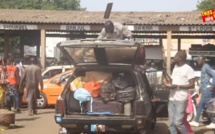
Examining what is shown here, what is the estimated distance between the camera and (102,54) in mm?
8508

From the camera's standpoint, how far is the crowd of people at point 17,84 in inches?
518

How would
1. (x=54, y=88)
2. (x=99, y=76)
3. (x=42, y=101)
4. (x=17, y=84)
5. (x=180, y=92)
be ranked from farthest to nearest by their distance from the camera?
(x=42, y=101) → (x=54, y=88) → (x=17, y=84) → (x=99, y=76) → (x=180, y=92)

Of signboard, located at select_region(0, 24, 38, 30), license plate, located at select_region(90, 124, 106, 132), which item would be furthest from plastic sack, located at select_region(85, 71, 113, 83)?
signboard, located at select_region(0, 24, 38, 30)

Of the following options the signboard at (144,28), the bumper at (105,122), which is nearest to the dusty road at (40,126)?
the bumper at (105,122)

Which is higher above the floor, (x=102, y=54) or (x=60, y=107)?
(x=102, y=54)

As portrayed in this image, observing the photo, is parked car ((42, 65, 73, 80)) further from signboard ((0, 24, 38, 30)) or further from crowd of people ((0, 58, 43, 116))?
signboard ((0, 24, 38, 30))

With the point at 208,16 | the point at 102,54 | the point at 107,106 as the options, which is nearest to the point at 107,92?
the point at 107,106

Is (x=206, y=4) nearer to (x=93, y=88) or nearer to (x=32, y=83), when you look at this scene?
(x=32, y=83)

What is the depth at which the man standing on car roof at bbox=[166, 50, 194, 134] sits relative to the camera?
811 centimetres

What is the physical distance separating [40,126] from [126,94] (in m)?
3.63

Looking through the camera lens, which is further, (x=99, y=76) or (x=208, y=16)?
(x=208, y=16)

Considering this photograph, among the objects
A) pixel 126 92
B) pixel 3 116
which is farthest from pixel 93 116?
pixel 3 116

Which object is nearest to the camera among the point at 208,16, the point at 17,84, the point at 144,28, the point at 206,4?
the point at 17,84

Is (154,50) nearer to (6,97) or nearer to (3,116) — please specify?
(6,97)
